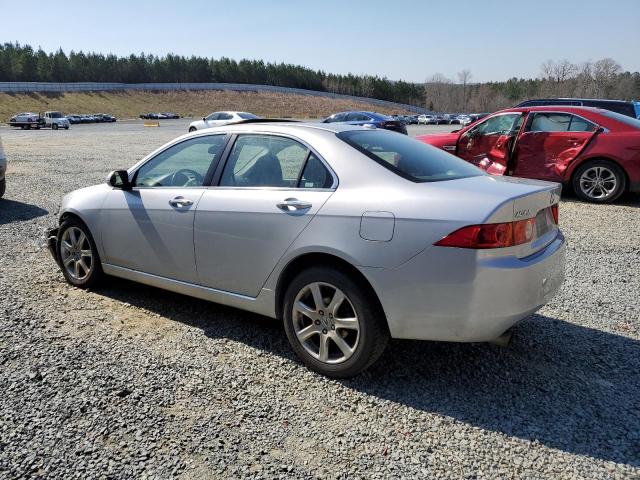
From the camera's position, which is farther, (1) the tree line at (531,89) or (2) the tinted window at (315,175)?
(1) the tree line at (531,89)

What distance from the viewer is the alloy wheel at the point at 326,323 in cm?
322

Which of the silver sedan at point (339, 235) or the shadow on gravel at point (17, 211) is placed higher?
the silver sedan at point (339, 235)

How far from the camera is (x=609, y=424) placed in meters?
2.88

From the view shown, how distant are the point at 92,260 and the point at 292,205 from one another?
2.39 metres

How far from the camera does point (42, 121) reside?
4928cm

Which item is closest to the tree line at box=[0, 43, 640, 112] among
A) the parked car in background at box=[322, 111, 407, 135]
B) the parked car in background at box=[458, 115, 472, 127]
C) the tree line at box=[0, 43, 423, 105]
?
the tree line at box=[0, 43, 423, 105]

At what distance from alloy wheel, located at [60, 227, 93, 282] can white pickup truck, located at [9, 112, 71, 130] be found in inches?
1921

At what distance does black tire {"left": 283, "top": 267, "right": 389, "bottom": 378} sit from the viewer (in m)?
3.11

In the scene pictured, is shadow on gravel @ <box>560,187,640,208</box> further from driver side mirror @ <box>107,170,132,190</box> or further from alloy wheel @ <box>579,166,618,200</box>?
driver side mirror @ <box>107,170,132,190</box>

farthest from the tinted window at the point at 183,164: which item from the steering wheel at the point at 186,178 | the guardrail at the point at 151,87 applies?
the guardrail at the point at 151,87

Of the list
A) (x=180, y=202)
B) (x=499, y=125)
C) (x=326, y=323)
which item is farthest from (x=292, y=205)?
(x=499, y=125)

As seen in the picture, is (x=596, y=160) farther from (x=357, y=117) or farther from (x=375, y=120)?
(x=357, y=117)

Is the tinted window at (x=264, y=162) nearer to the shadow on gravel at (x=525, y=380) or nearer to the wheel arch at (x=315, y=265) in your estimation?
the wheel arch at (x=315, y=265)

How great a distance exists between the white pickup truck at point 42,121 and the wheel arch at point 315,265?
51125mm
